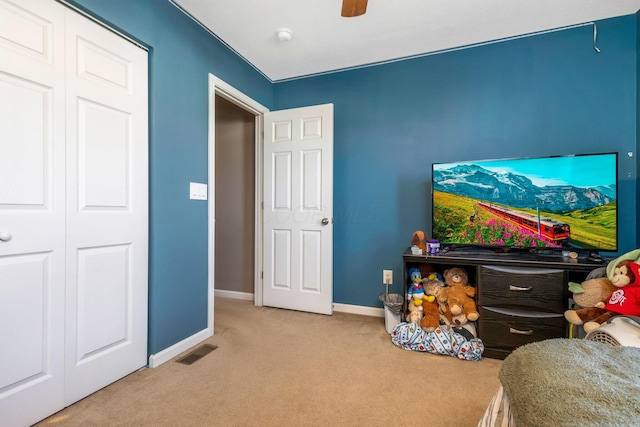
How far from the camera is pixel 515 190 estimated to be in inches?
89.8

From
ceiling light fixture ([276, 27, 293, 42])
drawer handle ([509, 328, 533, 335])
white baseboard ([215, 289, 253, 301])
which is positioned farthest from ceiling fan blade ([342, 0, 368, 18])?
white baseboard ([215, 289, 253, 301])

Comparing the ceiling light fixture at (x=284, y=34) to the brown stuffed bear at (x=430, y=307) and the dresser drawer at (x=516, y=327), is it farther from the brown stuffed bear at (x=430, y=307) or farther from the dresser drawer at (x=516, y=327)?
the dresser drawer at (x=516, y=327)

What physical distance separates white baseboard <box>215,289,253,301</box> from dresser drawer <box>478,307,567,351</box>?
2.47m

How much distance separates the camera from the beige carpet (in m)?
1.47

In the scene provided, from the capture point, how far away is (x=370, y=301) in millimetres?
3006

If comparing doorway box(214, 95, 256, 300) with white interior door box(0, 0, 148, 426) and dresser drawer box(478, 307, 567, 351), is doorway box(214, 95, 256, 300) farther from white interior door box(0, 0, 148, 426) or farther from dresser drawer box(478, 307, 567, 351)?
dresser drawer box(478, 307, 567, 351)

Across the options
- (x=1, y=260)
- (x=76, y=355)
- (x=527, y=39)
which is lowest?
(x=76, y=355)

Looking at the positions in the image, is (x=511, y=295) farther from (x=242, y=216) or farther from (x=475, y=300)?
(x=242, y=216)

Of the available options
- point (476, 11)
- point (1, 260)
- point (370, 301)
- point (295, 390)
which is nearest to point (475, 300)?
point (370, 301)

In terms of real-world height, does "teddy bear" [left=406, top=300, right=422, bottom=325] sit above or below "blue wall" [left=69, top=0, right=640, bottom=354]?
below

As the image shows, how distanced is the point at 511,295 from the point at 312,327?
1598 millimetres

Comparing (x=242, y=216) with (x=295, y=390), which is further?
(x=242, y=216)

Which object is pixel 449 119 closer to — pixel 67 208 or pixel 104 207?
pixel 104 207

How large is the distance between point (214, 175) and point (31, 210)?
159 cm
